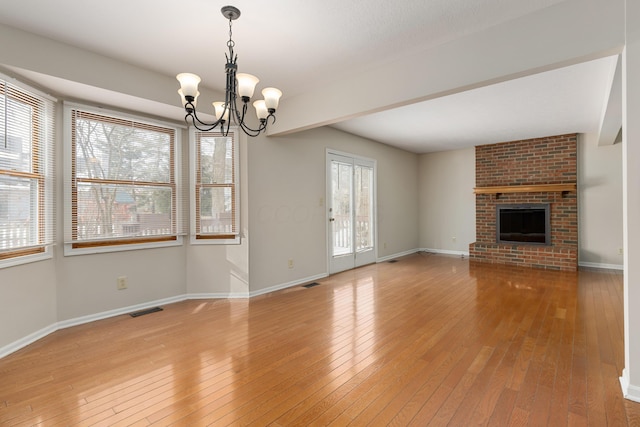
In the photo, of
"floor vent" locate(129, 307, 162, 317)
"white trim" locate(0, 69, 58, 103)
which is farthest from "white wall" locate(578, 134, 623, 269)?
"white trim" locate(0, 69, 58, 103)

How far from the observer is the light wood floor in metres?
1.78

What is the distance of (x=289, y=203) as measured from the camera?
464 cm

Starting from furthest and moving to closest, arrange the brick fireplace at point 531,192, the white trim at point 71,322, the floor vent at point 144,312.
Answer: the brick fireplace at point 531,192 < the floor vent at point 144,312 < the white trim at point 71,322

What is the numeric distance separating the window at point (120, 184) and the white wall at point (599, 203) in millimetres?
6957

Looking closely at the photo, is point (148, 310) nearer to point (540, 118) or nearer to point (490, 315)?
point (490, 315)

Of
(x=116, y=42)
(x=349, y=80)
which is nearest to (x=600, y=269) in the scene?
(x=349, y=80)

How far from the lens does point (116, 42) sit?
105 inches

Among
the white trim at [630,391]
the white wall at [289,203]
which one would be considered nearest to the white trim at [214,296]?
the white wall at [289,203]

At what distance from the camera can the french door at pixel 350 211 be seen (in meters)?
5.39

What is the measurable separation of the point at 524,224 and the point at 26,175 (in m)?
7.63

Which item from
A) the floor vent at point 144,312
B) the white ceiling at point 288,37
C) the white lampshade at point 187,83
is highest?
the white ceiling at point 288,37

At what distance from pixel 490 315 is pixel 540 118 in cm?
333

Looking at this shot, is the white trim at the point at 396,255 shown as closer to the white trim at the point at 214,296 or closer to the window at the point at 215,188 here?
the white trim at the point at 214,296

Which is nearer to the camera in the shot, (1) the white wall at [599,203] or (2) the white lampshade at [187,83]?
(2) the white lampshade at [187,83]
